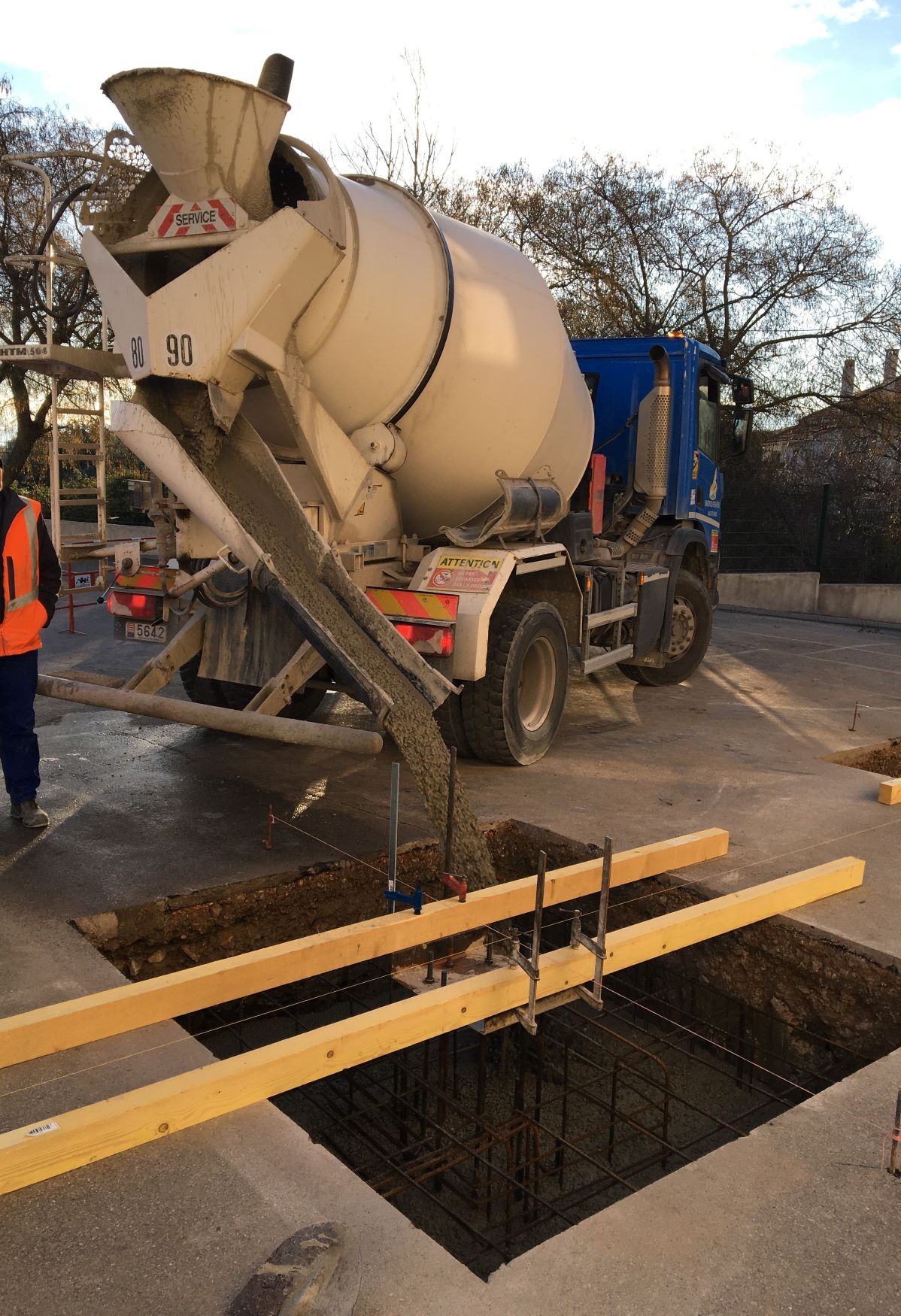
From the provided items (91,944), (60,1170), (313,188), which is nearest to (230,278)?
(313,188)

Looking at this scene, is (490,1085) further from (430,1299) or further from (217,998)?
(430,1299)

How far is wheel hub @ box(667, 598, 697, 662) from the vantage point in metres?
10.4

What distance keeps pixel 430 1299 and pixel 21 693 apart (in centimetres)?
389

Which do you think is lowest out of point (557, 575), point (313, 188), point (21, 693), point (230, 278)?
point (21, 693)

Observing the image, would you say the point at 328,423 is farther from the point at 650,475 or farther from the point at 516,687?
the point at 650,475

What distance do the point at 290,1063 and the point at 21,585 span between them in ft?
10.5

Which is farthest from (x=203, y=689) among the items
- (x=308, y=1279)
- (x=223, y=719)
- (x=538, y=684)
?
(x=308, y=1279)

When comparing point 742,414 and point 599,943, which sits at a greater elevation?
point 742,414

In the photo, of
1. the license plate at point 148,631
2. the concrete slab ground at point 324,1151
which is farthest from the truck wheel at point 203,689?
the license plate at point 148,631

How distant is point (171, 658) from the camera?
6.12 meters

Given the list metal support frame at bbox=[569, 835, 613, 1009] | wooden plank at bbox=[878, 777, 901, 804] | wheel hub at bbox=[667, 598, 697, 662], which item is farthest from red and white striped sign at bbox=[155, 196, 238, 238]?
wheel hub at bbox=[667, 598, 697, 662]

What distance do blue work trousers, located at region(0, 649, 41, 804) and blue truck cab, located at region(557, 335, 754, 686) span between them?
4.77m

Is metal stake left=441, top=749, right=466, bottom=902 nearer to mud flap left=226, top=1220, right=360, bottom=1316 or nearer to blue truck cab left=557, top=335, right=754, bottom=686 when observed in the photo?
mud flap left=226, top=1220, right=360, bottom=1316

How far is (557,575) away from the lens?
25.2 ft
